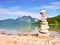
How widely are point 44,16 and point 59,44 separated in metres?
7.14

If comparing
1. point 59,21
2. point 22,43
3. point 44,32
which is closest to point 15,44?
point 22,43

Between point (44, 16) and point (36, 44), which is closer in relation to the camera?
point (36, 44)

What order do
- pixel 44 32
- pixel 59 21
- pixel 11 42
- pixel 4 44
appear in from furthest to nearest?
pixel 59 21 → pixel 44 32 → pixel 11 42 → pixel 4 44

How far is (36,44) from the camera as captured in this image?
13.2 m

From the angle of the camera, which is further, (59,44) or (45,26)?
(45,26)

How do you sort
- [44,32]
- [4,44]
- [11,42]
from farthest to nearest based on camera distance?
1. [44,32]
2. [11,42]
3. [4,44]

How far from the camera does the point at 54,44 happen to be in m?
13.1

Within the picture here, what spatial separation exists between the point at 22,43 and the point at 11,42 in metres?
0.76

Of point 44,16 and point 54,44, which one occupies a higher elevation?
point 44,16

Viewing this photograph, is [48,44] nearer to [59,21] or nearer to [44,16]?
[44,16]

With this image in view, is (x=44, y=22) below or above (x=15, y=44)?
above

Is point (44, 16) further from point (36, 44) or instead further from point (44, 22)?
point (36, 44)

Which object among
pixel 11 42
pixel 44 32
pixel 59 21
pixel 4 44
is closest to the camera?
pixel 4 44

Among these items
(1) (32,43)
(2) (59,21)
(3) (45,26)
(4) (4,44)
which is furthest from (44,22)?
(2) (59,21)
